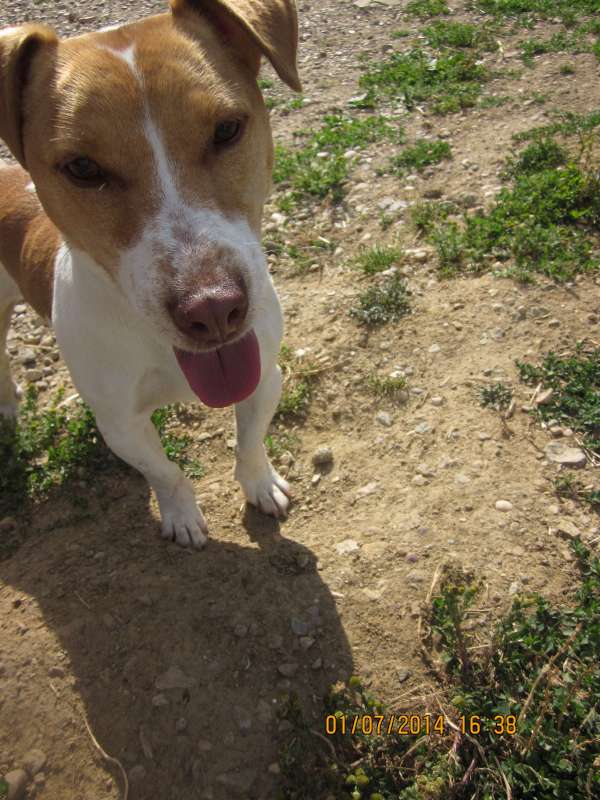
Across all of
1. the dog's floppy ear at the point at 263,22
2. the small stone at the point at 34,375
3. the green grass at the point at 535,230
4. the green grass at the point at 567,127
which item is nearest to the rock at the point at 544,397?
the green grass at the point at 535,230

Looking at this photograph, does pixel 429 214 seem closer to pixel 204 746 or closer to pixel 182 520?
pixel 182 520

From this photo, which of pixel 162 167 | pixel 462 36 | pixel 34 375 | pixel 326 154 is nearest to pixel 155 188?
pixel 162 167

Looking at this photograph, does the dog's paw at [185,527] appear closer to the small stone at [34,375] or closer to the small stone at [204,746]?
the small stone at [204,746]

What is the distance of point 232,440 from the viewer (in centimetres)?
430

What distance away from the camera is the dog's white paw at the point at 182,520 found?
364 cm

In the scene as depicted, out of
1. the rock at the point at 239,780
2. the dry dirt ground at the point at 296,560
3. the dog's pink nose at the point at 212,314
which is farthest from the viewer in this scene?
the dry dirt ground at the point at 296,560

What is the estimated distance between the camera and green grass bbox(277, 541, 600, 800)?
2.56 m

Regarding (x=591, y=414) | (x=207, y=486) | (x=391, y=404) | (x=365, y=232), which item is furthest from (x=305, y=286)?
(x=591, y=414)

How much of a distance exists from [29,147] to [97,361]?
0.93 meters

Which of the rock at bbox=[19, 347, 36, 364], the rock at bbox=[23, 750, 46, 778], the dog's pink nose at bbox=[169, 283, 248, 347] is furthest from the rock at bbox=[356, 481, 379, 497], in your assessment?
the rock at bbox=[19, 347, 36, 364]

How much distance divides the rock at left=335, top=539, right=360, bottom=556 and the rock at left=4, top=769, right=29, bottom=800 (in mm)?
1728

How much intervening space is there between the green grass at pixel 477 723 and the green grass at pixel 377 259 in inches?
107
